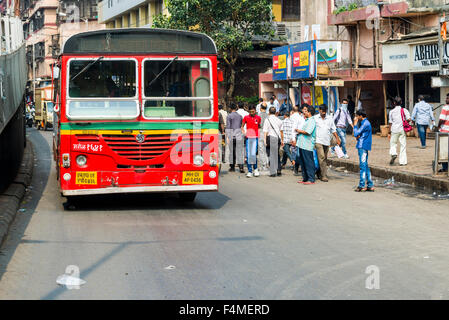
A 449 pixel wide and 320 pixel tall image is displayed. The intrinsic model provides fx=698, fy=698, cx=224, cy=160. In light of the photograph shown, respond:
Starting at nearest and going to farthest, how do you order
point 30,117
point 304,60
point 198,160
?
point 198,160, point 304,60, point 30,117

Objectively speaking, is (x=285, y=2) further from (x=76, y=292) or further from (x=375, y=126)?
(x=76, y=292)

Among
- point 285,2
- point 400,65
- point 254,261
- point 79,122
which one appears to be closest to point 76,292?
point 254,261

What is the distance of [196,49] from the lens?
1166 centimetres

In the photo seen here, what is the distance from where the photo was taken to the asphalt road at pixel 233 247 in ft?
21.4

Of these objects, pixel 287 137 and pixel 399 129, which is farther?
pixel 399 129

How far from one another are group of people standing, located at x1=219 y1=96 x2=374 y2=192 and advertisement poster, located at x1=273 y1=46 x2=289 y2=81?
15953 mm

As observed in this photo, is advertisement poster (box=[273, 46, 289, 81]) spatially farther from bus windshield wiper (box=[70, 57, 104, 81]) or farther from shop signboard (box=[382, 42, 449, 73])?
bus windshield wiper (box=[70, 57, 104, 81])

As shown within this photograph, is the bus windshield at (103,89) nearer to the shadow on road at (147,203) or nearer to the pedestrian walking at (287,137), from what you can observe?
the shadow on road at (147,203)

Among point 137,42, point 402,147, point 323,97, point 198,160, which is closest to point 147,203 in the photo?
point 198,160

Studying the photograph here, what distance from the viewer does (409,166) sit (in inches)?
695

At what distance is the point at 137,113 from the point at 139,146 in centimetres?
53

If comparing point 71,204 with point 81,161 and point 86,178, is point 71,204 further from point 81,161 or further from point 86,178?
point 81,161

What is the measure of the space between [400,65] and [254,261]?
21.4 metres

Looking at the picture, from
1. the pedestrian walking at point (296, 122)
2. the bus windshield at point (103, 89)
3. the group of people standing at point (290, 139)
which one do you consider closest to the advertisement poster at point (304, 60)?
the group of people standing at point (290, 139)
